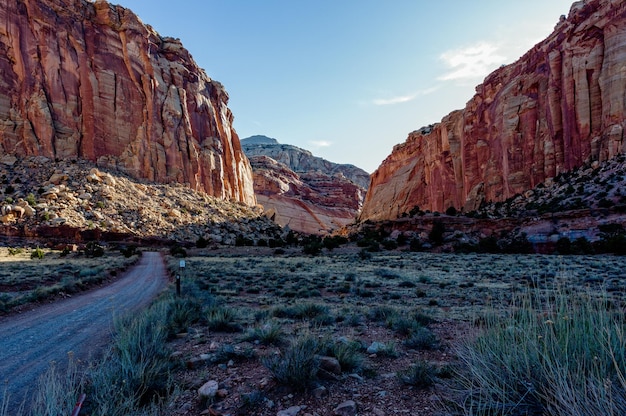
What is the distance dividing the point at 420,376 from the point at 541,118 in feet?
191

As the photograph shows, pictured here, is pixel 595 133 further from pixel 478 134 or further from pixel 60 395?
pixel 60 395

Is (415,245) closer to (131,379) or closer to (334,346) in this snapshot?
(334,346)

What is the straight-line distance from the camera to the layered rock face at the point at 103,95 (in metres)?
44.9

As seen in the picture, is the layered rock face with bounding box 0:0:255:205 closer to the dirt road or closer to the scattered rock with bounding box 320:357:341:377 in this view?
the dirt road

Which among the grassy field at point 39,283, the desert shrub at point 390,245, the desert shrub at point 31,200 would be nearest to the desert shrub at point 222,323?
the grassy field at point 39,283

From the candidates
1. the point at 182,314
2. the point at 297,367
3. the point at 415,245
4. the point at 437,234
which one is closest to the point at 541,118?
the point at 437,234

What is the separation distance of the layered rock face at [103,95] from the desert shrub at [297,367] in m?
55.6

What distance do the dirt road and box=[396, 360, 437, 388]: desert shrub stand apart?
4584 millimetres

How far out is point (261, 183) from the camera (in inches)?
4156

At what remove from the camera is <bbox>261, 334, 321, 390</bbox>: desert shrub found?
3766 mm

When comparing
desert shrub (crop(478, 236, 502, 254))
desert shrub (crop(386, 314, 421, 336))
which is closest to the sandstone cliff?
desert shrub (crop(478, 236, 502, 254))

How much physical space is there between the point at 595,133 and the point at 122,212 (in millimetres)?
62005

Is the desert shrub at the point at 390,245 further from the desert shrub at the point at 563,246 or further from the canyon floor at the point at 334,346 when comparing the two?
the canyon floor at the point at 334,346

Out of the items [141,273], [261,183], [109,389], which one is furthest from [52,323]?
[261,183]
